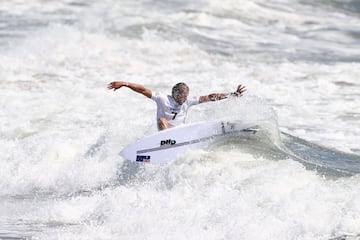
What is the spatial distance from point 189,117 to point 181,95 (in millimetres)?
Result: 2493

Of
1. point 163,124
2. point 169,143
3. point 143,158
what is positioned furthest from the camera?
point 163,124

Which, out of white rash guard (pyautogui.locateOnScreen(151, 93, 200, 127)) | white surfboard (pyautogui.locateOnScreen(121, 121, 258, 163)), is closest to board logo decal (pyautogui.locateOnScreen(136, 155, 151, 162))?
white surfboard (pyautogui.locateOnScreen(121, 121, 258, 163))

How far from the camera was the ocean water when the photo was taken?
10.9 metres

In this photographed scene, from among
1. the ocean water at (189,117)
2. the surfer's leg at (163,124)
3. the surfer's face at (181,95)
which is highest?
the surfer's face at (181,95)

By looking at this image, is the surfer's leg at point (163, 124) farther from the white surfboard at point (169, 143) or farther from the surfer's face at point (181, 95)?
the surfer's face at point (181, 95)

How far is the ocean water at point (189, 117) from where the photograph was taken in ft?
35.9

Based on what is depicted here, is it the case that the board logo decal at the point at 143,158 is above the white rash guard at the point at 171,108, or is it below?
below

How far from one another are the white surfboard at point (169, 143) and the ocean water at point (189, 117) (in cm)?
20

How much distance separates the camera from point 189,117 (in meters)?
16.2

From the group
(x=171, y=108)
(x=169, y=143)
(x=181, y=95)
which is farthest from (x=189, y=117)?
(x=169, y=143)

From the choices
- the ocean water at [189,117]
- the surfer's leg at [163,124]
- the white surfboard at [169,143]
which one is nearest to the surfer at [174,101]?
the surfer's leg at [163,124]

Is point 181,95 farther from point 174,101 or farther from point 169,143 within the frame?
point 169,143

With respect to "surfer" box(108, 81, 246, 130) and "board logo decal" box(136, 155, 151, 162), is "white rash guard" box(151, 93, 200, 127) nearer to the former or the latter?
"surfer" box(108, 81, 246, 130)

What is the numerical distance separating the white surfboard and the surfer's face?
0.39 m
